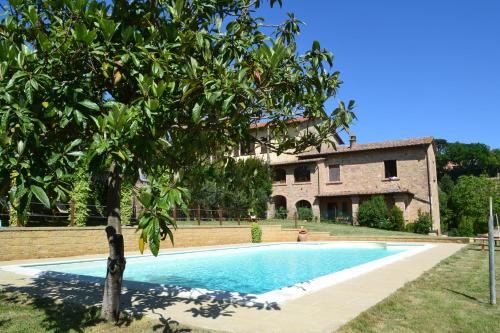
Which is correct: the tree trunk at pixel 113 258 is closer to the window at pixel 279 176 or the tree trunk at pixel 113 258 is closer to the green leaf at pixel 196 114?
the green leaf at pixel 196 114

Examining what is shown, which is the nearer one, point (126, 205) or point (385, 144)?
point (126, 205)

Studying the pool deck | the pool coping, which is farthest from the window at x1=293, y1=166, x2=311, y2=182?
the pool deck

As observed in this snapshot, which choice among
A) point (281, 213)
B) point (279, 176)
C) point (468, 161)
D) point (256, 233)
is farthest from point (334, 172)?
point (468, 161)

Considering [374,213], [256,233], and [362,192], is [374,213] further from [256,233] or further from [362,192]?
[256,233]

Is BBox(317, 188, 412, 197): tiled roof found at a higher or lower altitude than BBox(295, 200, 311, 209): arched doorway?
higher

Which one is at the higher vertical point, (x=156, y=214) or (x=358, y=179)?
(x=358, y=179)

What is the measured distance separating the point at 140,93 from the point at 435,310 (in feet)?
16.2

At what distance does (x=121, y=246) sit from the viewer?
5.49 m

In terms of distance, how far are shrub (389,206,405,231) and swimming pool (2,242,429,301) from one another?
10.3 meters

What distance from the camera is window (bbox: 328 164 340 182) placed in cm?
3605

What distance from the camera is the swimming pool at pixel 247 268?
10.1m

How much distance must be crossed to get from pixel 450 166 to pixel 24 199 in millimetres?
94611

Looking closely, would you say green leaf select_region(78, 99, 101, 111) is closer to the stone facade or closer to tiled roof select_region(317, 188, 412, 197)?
the stone facade

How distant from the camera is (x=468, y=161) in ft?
286
